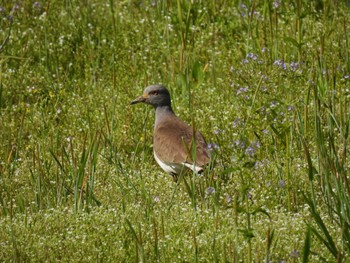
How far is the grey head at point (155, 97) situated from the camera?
8320 mm

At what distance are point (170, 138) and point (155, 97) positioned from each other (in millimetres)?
719

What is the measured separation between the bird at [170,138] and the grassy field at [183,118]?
0.14 meters

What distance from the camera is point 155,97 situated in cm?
834

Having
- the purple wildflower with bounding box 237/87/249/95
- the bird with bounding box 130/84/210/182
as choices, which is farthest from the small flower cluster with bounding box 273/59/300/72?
the bird with bounding box 130/84/210/182

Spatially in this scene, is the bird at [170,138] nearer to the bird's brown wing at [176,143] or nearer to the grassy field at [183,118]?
the bird's brown wing at [176,143]

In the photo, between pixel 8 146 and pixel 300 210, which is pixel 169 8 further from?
pixel 300 210

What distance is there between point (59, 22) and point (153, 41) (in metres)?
0.93

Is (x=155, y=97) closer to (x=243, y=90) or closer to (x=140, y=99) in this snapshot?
(x=140, y=99)

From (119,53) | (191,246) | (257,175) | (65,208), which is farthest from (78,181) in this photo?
(119,53)

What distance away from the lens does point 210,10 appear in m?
10.1

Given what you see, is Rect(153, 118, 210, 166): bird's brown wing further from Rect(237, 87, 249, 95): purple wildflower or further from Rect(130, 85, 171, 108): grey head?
Rect(237, 87, 249, 95): purple wildflower

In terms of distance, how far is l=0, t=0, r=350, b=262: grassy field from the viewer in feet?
18.2

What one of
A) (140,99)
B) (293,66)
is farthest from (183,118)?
(293,66)

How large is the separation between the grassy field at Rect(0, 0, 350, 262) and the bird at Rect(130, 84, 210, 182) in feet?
0.45
